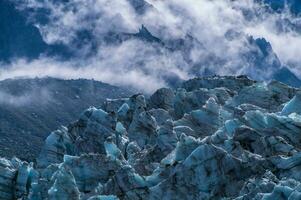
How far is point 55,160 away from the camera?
168 metres

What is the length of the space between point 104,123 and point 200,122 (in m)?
27.9

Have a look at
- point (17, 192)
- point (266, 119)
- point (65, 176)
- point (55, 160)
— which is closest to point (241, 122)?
point (266, 119)

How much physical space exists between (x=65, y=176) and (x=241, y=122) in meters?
28.1

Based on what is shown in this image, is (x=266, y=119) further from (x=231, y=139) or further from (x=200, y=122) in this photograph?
(x=200, y=122)

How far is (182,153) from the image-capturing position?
4427 inches

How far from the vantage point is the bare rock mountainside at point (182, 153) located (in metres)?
104

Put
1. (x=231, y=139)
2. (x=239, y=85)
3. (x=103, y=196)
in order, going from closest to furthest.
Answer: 1. (x=103, y=196)
2. (x=231, y=139)
3. (x=239, y=85)

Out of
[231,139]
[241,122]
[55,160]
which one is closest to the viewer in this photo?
[231,139]

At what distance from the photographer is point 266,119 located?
4690 inches

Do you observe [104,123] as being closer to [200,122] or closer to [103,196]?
[200,122]

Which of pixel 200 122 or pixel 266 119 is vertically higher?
pixel 200 122

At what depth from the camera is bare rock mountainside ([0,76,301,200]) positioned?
10369 cm

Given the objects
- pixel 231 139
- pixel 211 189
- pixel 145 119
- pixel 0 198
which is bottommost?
pixel 211 189

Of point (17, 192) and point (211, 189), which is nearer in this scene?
point (211, 189)
